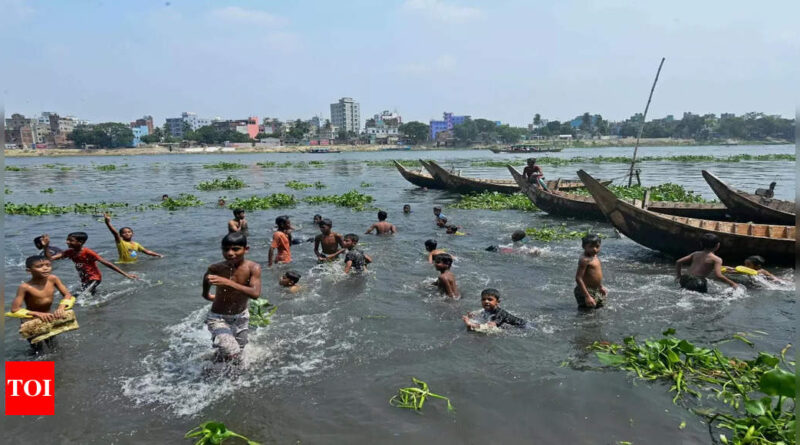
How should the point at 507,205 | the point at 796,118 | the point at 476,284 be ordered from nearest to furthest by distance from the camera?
the point at 796,118, the point at 476,284, the point at 507,205

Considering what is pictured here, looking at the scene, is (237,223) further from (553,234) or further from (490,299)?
(553,234)

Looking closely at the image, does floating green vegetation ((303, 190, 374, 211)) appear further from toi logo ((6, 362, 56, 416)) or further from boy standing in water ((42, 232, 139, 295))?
toi logo ((6, 362, 56, 416))

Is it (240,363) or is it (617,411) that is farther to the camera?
(240,363)

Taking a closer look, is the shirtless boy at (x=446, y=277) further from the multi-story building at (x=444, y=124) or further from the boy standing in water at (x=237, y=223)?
the multi-story building at (x=444, y=124)

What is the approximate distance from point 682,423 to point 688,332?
288 cm

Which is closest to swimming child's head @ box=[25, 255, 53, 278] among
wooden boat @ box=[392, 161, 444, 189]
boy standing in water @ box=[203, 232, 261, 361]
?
boy standing in water @ box=[203, 232, 261, 361]

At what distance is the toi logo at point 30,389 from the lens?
551 cm

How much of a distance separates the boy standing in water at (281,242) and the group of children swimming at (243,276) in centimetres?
2

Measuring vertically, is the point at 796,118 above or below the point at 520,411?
above

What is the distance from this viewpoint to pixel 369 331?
7.72 metres

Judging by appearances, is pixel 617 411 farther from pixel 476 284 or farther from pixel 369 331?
pixel 476 284

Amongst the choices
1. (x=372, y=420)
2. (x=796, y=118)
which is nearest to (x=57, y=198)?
(x=372, y=420)

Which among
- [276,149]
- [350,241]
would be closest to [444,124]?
[276,149]

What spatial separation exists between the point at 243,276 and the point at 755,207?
14835 millimetres
